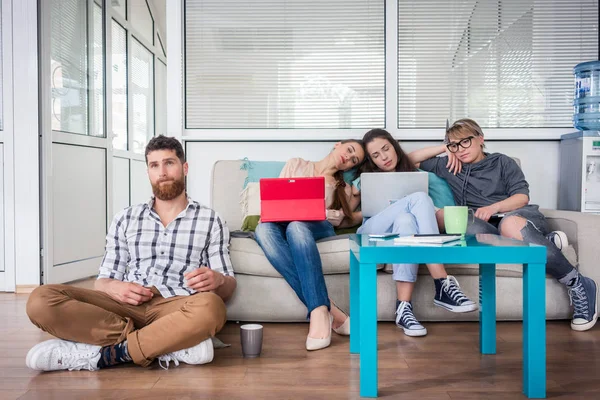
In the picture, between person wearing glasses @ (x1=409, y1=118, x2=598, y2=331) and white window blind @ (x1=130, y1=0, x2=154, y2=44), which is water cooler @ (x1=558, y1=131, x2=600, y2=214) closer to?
person wearing glasses @ (x1=409, y1=118, x2=598, y2=331)

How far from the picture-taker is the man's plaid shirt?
7.13 ft

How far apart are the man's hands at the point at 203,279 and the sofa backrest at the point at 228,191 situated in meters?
1.05

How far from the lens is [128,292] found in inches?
80.7

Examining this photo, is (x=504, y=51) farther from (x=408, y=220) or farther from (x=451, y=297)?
(x=451, y=297)

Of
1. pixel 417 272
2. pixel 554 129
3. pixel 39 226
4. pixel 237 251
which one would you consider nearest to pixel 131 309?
pixel 237 251

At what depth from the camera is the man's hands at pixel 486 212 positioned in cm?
280

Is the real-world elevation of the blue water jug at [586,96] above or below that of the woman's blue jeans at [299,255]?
above

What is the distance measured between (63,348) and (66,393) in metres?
0.26

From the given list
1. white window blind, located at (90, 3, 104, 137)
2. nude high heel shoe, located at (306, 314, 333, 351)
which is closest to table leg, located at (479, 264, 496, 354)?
nude high heel shoe, located at (306, 314, 333, 351)

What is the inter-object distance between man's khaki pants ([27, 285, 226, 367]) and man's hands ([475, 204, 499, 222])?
1394mm

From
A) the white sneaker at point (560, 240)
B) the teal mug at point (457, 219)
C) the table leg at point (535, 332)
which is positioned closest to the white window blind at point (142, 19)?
the white sneaker at point (560, 240)

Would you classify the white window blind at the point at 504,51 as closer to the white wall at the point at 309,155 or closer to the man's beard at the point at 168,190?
the white wall at the point at 309,155

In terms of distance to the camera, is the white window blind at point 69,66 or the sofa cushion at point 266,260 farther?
the white window blind at point 69,66

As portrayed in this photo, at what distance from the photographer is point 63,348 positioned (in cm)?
198
